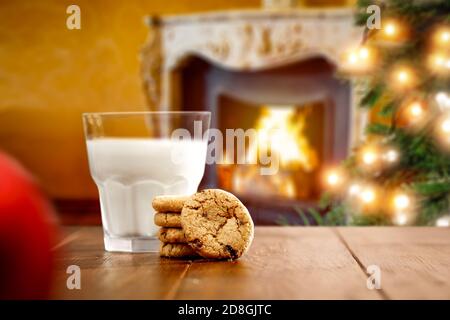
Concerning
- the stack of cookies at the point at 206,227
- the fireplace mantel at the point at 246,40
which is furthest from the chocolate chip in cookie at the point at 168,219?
the fireplace mantel at the point at 246,40

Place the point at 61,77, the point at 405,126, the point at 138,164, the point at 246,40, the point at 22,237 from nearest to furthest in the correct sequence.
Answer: the point at 22,237, the point at 138,164, the point at 405,126, the point at 246,40, the point at 61,77

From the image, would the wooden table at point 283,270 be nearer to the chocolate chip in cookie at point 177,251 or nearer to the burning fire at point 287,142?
the chocolate chip in cookie at point 177,251

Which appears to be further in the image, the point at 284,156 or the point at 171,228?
the point at 284,156

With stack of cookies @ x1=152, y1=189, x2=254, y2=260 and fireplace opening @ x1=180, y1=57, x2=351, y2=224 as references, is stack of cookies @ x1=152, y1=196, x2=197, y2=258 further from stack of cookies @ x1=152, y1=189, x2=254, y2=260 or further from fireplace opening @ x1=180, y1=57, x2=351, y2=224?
fireplace opening @ x1=180, y1=57, x2=351, y2=224

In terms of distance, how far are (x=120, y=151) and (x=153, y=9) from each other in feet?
11.6

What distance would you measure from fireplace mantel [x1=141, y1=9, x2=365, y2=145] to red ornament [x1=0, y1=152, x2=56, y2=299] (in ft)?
8.82

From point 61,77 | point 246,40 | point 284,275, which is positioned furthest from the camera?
point 61,77

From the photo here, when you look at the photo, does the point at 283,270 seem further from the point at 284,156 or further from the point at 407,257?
the point at 284,156

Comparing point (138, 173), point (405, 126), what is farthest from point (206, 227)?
point (405, 126)

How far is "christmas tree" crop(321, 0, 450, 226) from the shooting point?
1.51m

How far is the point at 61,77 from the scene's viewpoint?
4195 mm

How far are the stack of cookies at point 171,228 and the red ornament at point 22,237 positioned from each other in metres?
0.20

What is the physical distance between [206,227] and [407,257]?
0.20 meters

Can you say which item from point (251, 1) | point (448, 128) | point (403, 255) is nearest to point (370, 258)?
point (403, 255)
